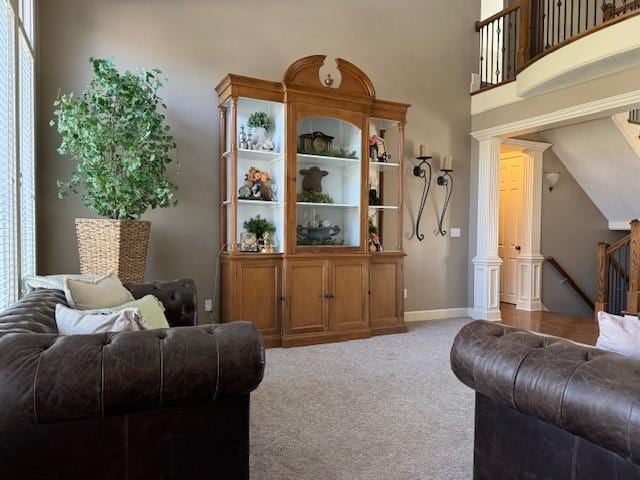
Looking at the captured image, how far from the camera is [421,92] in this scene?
5.62 m

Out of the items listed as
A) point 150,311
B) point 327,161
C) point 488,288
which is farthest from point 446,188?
point 150,311

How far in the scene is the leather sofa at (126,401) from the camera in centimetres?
117

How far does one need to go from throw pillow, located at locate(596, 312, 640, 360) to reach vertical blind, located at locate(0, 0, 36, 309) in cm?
276

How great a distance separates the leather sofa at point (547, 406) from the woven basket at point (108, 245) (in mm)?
2703

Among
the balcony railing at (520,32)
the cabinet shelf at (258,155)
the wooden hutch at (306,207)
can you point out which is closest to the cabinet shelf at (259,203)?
the wooden hutch at (306,207)

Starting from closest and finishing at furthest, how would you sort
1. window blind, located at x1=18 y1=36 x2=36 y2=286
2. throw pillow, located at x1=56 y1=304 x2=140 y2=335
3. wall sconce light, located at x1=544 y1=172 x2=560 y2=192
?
throw pillow, located at x1=56 y1=304 x2=140 y2=335 → window blind, located at x1=18 y1=36 x2=36 y2=286 → wall sconce light, located at x1=544 y1=172 x2=560 y2=192

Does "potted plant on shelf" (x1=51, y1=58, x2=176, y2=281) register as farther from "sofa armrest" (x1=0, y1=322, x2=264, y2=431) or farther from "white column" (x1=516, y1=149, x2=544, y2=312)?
"white column" (x1=516, y1=149, x2=544, y2=312)

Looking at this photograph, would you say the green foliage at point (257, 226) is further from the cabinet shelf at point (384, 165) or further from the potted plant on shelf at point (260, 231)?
the cabinet shelf at point (384, 165)

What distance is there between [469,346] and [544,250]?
582cm

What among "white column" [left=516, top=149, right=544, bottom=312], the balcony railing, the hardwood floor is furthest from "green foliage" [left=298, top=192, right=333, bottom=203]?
"white column" [left=516, top=149, right=544, bottom=312]

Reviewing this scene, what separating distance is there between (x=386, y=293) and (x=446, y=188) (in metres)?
1.81

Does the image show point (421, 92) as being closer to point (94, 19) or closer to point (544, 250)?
point (544, 250)

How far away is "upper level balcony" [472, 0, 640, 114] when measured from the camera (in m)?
3.82

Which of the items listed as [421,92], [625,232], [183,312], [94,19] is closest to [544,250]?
[625,232]
